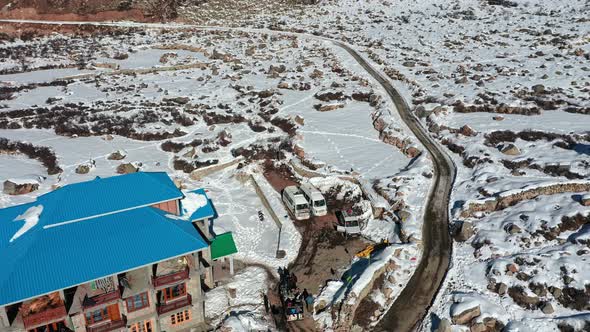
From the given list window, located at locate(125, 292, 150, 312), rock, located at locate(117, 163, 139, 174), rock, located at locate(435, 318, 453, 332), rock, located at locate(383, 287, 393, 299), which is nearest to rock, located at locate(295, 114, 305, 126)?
rock, located at locate(117, 163, 139, 174)

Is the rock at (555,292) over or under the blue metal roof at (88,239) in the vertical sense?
under

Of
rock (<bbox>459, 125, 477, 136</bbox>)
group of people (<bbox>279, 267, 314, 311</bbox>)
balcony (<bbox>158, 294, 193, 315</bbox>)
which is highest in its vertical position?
rock (<bbox>459, 125, 477, 136</bbox>)

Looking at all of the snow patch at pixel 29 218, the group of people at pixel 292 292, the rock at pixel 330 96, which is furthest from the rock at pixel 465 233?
the rock at pixel 330 96

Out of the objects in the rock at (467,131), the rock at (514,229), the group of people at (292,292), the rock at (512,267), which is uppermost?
the rock at (467,131)

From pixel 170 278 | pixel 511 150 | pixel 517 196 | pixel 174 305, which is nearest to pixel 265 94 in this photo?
pixel 511 150

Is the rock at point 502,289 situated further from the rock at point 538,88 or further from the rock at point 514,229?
the rock at point 538,88

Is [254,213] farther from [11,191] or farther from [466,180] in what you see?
[11,191]

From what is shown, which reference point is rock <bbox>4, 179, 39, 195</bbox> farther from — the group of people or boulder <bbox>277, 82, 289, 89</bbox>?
boulder <bbox>277, 82, 289, 89</bbox>
